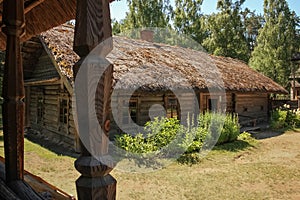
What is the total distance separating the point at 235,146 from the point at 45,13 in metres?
9.09

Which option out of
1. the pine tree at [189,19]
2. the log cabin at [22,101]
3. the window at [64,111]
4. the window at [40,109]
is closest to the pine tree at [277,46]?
the pine tree at [189,19]

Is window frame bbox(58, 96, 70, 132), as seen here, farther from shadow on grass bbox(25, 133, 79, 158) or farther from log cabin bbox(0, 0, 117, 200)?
log cabin bbox(0, 0, 117, 200)

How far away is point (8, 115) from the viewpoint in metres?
1.46

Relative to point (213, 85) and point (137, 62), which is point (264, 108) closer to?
point (213, 85)

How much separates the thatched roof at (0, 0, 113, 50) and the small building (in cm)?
463

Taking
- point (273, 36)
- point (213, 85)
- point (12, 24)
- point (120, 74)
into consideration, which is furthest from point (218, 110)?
point (273, 36)

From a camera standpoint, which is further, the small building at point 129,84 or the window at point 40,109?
the window at point 40,109

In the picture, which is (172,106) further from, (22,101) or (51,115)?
(22,101)

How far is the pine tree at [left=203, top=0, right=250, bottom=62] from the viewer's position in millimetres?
28703

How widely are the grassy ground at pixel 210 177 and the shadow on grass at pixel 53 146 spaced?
1.01 ft

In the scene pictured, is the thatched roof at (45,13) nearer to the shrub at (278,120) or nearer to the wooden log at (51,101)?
the wooden log at (51,101)

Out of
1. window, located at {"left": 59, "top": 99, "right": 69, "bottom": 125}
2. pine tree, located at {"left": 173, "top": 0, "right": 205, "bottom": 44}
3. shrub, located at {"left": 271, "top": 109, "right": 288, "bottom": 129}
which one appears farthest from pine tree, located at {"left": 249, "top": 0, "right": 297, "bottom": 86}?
window, located at {"left": 59, "top": 99, "right": 69, "bottom": 125}

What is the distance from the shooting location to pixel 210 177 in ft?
21.7

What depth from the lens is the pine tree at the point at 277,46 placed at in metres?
25.7
